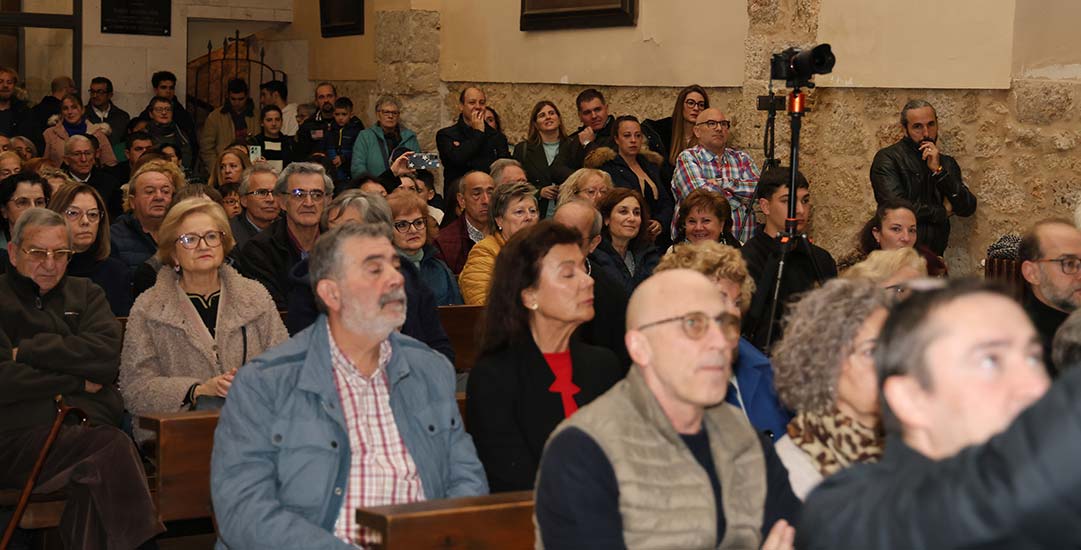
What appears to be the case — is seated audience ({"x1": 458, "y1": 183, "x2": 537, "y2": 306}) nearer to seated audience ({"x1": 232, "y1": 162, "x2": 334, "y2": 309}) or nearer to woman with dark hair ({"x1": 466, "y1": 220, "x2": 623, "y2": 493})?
seated audience ({"x1": 232, "y1": 162, "x2": 334, "y2": 309})

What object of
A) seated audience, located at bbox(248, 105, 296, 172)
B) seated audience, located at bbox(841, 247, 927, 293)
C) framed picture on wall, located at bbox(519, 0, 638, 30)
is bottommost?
seated audience, located at bbox(841, 247, 927, 293)

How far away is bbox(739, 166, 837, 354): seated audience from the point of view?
5363 millimetres

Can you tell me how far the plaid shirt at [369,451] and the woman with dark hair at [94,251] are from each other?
7.06 feet

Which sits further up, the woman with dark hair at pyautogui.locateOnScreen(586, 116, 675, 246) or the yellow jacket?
the woman with dark hair at pyautogui.locateOnScreen(586, 116, 675, 246)

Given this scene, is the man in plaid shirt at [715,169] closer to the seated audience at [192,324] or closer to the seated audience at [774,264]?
the seated audience at [774,264]

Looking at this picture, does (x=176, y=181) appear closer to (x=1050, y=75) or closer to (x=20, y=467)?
(x=20, y=467)

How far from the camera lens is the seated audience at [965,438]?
1.43m

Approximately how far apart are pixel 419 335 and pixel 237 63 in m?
10.6

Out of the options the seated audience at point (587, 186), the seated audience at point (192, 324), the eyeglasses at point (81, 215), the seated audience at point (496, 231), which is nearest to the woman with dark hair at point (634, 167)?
the seated audience at point (587, 186)

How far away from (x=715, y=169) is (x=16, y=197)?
363cm

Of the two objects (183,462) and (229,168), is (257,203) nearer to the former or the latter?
(229,168)

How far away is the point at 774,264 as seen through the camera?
18.3 ft

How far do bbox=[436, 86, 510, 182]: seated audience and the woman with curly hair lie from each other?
6.54 meters

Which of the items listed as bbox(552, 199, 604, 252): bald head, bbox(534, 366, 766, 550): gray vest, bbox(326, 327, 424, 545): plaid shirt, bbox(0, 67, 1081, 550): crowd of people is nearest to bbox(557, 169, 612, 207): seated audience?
bbox(0, 67, 1081, 550): crowd of people
